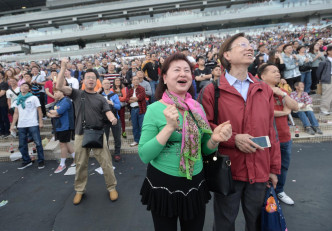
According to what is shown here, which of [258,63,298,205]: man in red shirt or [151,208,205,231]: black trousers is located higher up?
[258,63,298,205]: man in red shirt

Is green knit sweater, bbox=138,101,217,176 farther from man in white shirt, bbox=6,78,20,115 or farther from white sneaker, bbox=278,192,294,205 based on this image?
man in white shirt, bbox=6,78,20,115

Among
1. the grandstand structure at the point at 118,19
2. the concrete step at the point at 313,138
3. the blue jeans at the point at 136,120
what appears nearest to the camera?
the concrete step at the point at 313,138

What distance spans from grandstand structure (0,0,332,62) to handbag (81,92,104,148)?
32007mm

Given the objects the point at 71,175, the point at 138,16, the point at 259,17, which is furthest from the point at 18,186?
the point at 138,16

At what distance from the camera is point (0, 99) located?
5703 millimetres

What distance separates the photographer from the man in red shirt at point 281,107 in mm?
2211

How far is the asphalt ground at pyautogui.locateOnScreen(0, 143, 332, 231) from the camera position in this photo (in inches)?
100

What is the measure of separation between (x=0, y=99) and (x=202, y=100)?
6868 mm

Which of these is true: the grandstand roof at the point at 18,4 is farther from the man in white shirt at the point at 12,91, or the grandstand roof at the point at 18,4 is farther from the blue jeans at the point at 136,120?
the blue jeans at the point at 136,120

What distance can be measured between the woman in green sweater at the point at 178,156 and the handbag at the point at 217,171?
0.09m

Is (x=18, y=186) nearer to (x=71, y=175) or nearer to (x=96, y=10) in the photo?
(x=71, y=175)

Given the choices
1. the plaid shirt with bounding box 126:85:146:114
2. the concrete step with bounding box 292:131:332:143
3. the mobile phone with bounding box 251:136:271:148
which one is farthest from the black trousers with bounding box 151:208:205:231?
the concrete step with bounding box 292:131:332:143

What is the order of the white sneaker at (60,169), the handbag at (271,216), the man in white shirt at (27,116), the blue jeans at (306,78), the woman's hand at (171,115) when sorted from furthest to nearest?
1. the blue jeans at (306,78)
2. the man in white shirt at (27,116)
3. the white sneaker at (60,169)
4. the handbag at (271,216)
5. the woman's hand at (171,115)

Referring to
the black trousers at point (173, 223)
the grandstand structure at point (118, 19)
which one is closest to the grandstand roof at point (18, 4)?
the grandstand structure at point (118, 19)
